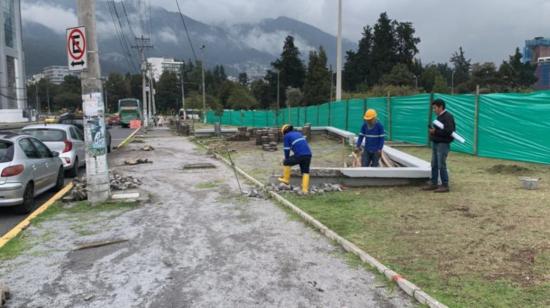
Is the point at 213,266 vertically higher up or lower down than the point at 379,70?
lower down

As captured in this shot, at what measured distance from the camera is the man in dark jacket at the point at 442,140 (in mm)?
8797

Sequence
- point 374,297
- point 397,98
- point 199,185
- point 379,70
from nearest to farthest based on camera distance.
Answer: point 374,297
point 199,185
point 397,98
point 379,70

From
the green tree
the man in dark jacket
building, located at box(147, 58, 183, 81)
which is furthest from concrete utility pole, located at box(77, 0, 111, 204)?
the green tree

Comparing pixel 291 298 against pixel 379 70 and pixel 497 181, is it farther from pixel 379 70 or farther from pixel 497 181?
pixel 379 70

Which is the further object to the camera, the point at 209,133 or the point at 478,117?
the point at 209,133

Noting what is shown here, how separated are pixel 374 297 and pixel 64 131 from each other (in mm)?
11580

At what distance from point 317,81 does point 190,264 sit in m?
87.6

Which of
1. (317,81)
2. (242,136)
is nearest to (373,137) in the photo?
(242,136)

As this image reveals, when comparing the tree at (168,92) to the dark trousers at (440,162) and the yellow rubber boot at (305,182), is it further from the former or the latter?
the dark trousers at (440,162)

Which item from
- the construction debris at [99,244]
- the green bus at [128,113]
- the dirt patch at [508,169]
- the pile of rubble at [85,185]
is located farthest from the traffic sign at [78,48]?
the green bus at [128,113]

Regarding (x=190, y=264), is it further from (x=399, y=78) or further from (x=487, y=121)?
(x=399, y=78)

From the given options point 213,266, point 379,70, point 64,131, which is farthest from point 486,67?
point 213,266

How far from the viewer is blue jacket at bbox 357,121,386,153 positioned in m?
10.8

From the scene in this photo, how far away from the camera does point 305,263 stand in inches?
220
